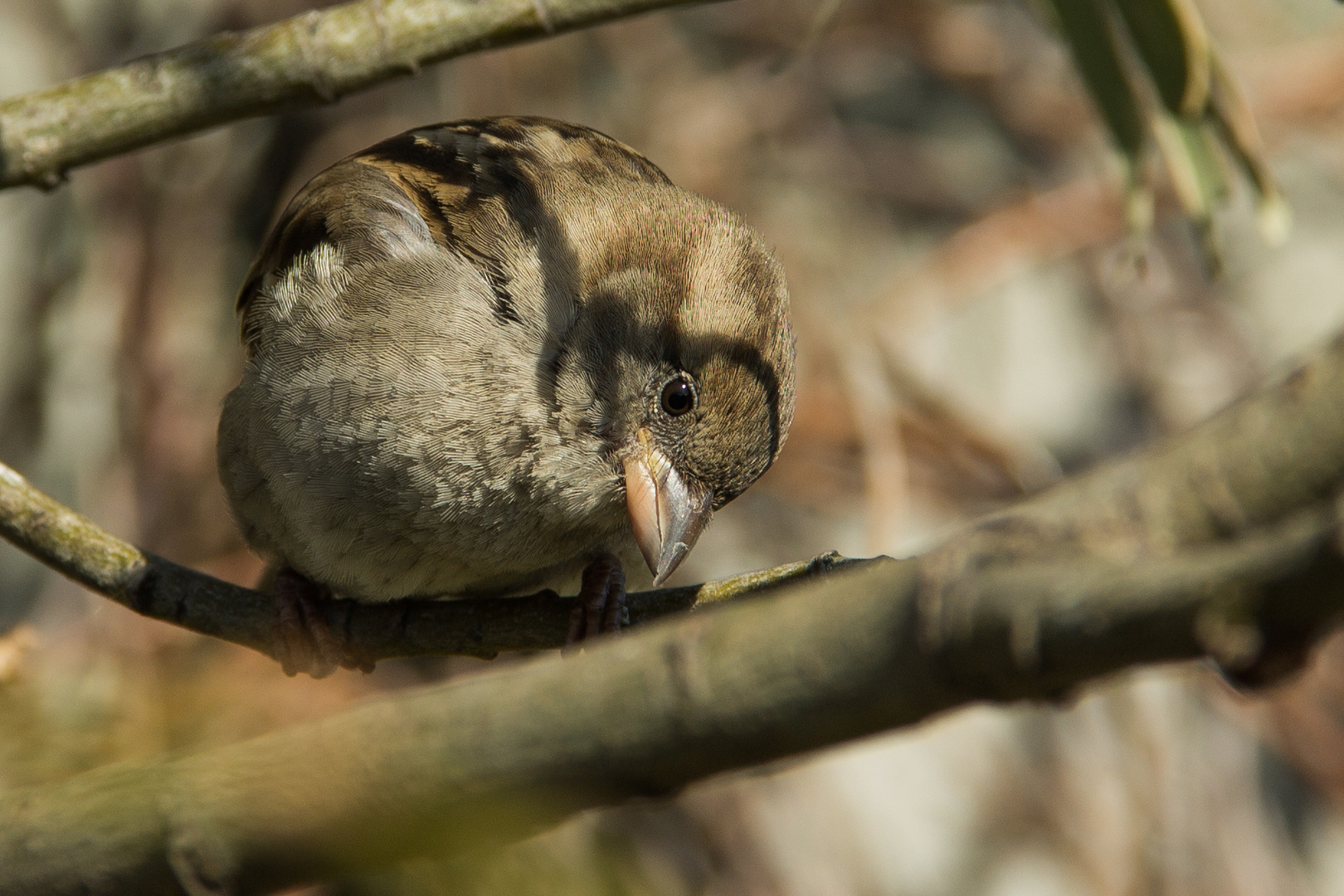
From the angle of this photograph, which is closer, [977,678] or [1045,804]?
[977,678]

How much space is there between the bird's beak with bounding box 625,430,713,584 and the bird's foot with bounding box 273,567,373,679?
682 mm

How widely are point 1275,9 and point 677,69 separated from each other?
2731 mm

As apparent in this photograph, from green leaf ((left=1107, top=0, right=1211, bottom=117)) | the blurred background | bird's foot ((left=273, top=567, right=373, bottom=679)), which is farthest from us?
the blurred background

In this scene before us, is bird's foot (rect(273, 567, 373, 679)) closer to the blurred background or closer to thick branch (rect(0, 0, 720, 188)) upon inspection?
thick branch (rect(0, 0, 720, 188))

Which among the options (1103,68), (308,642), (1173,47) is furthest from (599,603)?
(1173,47)

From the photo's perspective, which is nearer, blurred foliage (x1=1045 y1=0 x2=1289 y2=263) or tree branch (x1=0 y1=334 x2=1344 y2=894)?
tree branch (x1=0 y1=334 x2=1344 y2=894)

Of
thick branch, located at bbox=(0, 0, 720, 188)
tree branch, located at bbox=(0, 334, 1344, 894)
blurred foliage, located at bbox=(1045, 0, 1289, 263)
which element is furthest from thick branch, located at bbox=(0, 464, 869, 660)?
blurred foliage, located at bbox=(1045, 0, 1289, 263)

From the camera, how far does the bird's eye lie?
2.63 m

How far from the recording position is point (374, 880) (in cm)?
120

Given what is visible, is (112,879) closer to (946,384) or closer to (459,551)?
(459,551)

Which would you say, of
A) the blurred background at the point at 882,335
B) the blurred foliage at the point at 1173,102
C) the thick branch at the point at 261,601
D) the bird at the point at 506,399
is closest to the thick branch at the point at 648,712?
the thick branch at the point at 261,601

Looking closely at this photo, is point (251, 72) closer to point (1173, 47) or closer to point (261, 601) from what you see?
point (261, 601)

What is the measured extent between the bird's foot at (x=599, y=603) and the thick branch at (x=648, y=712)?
129 cm

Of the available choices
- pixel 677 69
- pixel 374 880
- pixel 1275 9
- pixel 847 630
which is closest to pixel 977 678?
pixel 847 630
